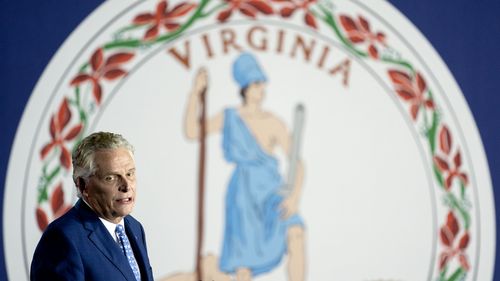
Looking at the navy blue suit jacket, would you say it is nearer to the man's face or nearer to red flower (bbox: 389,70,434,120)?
the man's face

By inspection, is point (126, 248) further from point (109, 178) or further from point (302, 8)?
point (302, 8)

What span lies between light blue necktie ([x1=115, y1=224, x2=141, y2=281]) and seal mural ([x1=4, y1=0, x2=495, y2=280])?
1946 millimetres

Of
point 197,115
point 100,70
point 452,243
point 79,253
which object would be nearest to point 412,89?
point 452,243

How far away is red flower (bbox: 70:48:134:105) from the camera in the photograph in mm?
4320

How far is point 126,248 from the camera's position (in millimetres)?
2373

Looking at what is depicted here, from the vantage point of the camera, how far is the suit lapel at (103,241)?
2273 mm

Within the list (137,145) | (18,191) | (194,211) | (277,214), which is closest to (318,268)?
(277,214)

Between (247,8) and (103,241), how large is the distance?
232 centimetres

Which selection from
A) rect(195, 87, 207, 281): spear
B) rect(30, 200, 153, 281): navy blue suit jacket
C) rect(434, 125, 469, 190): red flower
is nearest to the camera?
rect(30, 200, 153, 281): navy blue suit jacket

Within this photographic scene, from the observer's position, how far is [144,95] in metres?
4.34

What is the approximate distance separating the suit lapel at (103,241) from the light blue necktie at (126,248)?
0.04 m

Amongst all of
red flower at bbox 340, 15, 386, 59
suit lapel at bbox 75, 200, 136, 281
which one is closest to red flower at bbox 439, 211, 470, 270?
red flower at bbox 340, 15, 386, 59

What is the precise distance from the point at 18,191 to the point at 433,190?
1.87 metres

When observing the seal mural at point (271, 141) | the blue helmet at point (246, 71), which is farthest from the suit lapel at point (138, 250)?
the blue helmet at point (246, 71)
